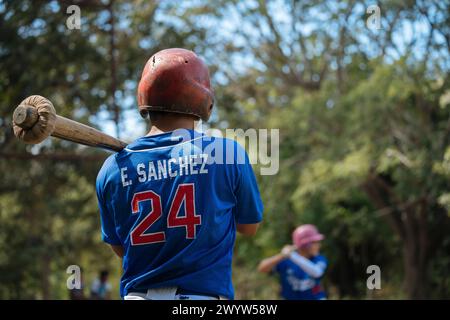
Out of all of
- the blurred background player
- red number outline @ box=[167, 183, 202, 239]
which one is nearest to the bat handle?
red number outline @ box=[167, 183, 202, 239]

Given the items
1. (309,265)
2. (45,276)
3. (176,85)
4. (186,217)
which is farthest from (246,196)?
(45,276)

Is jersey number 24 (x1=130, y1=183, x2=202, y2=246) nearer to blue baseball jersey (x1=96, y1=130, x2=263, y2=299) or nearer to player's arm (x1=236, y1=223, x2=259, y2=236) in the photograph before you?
blue baseball jersey (x1=96, y1=130, x2=263, y2=299)

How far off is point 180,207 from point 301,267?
5940 millimetres

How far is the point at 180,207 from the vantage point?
312 cm

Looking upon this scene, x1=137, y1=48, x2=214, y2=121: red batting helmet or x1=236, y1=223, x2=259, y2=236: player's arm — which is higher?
x1=137, y1=48, x2=214, y2=121: red batting helmet

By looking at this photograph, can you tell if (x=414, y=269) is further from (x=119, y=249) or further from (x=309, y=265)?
(x=119, y=249)

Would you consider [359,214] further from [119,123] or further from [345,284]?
[119,123]

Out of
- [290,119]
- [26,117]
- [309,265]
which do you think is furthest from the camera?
[290,119]

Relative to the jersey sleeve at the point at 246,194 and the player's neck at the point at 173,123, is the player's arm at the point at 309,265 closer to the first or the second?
the jersey sleeve at the point at 246,194

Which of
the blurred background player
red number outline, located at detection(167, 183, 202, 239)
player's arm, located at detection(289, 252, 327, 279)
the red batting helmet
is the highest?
the red batting helmet

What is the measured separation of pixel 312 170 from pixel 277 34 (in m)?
4.37

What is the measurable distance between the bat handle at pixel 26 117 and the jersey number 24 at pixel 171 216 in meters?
0.57

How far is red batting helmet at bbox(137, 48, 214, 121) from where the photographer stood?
129 inches

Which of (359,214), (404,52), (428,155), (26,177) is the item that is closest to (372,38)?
(404,52)
